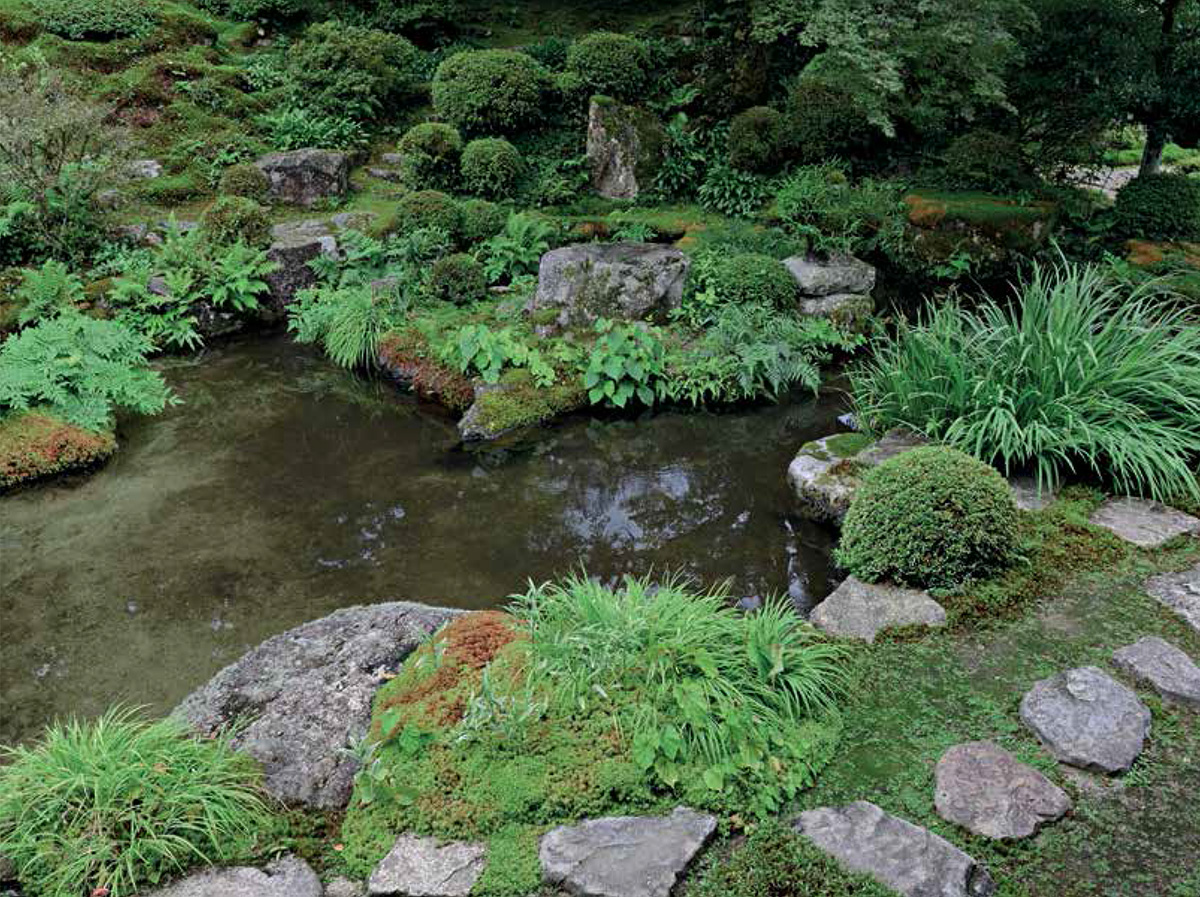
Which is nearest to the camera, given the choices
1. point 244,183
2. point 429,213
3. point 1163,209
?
point 1163,209

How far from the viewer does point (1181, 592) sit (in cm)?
493

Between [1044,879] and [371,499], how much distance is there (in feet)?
17.8

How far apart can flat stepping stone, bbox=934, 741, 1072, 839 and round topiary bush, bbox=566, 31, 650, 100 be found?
11.5 metres

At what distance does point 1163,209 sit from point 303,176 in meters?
11.2

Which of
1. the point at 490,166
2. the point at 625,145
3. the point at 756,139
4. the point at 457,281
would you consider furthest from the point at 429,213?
the point at 756,139

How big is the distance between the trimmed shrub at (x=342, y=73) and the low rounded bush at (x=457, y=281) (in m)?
5.32

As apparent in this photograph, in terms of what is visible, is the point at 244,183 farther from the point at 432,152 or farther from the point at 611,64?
the point at 611,64

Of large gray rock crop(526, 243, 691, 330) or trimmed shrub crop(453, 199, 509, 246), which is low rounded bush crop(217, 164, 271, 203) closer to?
trimmed shrub crop(453, 199, 509, 246)

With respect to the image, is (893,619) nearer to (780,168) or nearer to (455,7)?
(780,168)

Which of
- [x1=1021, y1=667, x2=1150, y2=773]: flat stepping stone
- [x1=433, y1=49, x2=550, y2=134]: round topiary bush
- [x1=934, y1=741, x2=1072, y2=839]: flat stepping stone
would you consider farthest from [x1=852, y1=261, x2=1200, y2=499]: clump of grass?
[x1=433, y1=49, x2=550, y2=134]: round topiary bush

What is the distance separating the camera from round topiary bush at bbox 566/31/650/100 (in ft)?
42.4

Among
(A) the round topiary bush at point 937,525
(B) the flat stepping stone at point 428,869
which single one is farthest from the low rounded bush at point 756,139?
(B) the flat stepping stone at point 428,869

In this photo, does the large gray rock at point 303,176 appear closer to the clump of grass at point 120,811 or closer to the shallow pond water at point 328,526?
the shallow pond water at point 328,526

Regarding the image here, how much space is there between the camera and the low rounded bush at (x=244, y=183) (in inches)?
477
